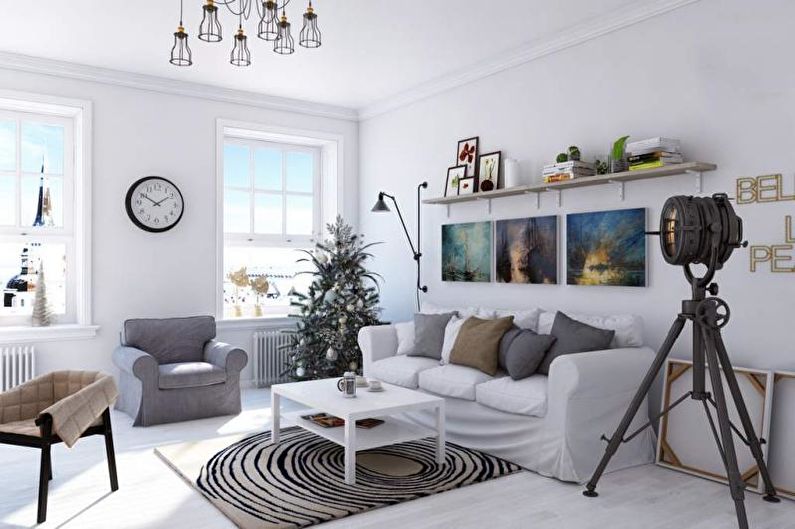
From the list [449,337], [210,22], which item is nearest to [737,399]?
[449,337]

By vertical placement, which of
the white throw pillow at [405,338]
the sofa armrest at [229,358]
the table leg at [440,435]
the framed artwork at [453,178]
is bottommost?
the table leg at [440,435]

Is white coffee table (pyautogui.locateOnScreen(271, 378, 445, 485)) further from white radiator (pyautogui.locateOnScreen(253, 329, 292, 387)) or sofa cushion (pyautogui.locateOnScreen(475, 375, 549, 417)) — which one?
white radiator (pyautogui.locateOnScreen(253, 329, 292, 387))

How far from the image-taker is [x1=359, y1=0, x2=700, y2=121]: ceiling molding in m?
4.14

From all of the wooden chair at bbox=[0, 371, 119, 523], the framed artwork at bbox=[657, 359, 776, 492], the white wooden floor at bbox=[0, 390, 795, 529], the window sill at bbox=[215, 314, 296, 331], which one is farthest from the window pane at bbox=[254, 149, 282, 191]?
the framed artwork at bbox=[657, 359, 776, 492]

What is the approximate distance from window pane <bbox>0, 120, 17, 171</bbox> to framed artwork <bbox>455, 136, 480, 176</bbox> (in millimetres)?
3716

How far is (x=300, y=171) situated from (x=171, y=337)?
2.36 m

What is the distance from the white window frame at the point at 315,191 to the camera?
613 cm

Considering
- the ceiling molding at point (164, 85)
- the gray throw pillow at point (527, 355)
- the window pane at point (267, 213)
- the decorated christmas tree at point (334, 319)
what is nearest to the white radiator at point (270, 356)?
the decorated christmas tree at point (334, 319)

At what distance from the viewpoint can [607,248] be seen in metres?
4.39

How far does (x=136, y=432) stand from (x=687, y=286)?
384 cm

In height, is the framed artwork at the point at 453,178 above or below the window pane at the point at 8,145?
below

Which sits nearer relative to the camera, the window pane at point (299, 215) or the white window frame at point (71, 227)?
the white window frame at point (71, 227)

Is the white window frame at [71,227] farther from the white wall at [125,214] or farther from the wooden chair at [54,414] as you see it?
the wooden chair at [54,414]

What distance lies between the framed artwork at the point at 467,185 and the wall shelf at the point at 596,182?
7cm
